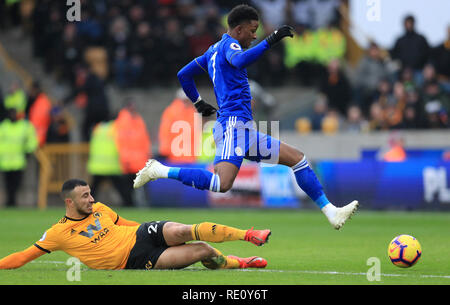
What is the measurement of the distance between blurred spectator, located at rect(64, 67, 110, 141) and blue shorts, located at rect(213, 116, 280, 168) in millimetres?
12729

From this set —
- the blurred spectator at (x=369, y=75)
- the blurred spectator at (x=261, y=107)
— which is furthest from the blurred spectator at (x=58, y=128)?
the blurred spectator at (x=369, y=75)

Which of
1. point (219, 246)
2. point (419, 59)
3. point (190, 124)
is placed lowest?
point (219, 246)

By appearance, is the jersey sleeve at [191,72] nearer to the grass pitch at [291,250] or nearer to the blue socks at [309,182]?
the blue socks at [309,182]

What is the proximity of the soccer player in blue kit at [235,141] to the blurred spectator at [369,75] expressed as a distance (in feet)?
39.0

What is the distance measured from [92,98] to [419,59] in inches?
307

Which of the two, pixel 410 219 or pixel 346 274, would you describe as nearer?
pixel 346 274

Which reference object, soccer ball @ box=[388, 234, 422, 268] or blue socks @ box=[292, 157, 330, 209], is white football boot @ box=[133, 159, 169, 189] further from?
soccer ball @ box=[388, 234, 422, 268]

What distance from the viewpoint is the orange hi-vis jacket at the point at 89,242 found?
27.5ft

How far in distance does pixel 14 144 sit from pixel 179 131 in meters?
4.06

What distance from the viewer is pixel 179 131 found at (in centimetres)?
1997

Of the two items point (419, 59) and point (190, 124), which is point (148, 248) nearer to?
point (190, 124)

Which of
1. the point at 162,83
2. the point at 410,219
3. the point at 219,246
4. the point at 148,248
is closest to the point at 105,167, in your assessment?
the point at 162,83

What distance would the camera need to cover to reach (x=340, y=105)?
69.1ft
